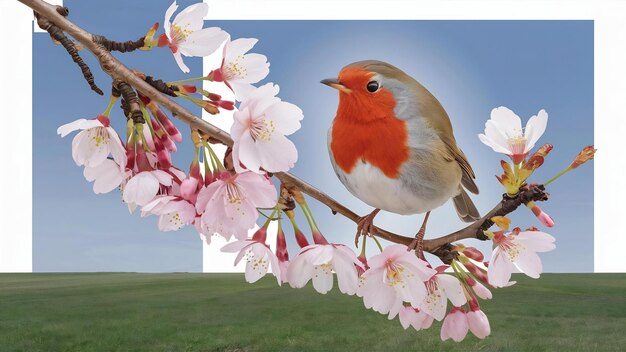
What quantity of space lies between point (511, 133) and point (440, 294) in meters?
0.22

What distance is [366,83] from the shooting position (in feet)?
3.13

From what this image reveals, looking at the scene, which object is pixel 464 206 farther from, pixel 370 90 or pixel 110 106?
pixel 110 106

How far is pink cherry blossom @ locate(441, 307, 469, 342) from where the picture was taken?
34.0 inches

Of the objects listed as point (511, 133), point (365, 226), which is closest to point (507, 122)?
point (511, 133)

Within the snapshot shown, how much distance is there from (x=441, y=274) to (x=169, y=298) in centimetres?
469

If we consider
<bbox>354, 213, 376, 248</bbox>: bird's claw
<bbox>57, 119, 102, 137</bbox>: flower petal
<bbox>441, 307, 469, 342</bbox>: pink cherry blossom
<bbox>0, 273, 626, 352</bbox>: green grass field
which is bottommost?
<bbox>0, 273, 626, 352</bbox>: green grass field

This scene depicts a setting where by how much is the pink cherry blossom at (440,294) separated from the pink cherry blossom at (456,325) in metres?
0.08

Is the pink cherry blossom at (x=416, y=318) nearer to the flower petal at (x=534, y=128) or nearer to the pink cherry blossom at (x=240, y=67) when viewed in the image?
the flower petal at (x=534, y=128)

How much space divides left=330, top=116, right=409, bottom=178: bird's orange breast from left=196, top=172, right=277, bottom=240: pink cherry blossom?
33cm

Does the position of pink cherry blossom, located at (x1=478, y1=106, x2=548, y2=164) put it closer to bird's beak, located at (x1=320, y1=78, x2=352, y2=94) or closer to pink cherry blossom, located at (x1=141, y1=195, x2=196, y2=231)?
bird's beak, located at (x1=320, y1=78, x2=352, y2=94)

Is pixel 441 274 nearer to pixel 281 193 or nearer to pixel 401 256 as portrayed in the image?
pixel 401 256

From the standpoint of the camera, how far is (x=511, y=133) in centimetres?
77

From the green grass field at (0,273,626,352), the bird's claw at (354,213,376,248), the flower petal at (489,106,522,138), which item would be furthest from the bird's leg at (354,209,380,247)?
the green grass field at (0,273,626,352)

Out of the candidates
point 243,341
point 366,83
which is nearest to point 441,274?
point 366,83
